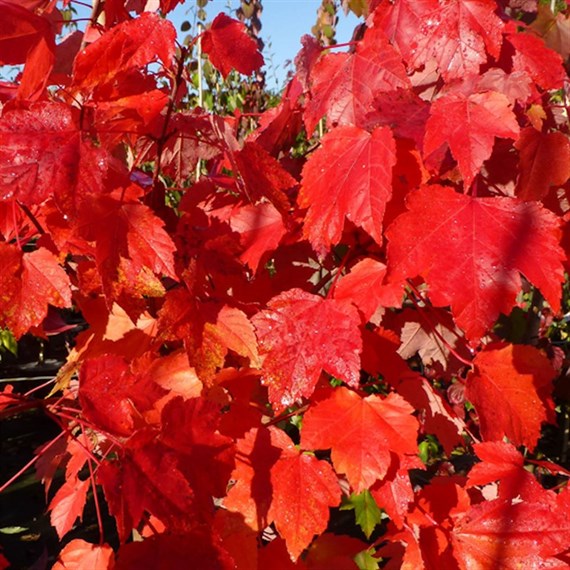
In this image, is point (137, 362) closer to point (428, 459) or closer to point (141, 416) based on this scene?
point (141, 416)

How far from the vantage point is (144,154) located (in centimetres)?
110

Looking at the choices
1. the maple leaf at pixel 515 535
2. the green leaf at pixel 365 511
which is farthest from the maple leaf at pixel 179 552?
the green leaf at pixel 365 511

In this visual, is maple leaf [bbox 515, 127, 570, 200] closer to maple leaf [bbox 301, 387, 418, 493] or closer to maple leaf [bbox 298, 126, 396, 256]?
maple leaf [bbox 298, 126, 396, 256]

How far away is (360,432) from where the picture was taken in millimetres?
900

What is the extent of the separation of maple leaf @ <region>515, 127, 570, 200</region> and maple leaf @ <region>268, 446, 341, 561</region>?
497 mm

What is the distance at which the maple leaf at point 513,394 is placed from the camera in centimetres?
98

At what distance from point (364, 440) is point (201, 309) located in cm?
30

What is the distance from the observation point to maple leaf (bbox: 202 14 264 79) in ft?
3.20

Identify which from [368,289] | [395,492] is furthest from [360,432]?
[368,289]

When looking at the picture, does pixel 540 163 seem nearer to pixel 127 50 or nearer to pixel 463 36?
pixel 463 36

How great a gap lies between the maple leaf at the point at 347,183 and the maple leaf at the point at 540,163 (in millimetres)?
216

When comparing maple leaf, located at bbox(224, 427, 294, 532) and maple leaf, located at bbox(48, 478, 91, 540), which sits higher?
maple leaf, located at bbox(224, 427, 294, 532)

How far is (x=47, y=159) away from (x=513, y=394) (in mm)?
765

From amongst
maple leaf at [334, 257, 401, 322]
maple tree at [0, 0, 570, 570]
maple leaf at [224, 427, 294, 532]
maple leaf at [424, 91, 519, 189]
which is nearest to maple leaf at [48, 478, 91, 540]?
maple tree at [0, 0, 570, 570]
